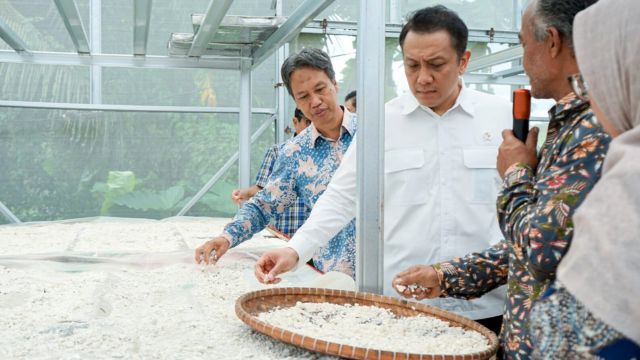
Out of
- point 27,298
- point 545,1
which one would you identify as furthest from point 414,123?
point 27,298

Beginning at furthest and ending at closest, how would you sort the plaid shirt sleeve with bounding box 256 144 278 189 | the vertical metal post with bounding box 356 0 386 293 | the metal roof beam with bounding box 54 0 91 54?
the plaid shirt sleeve with bounding box 256 144 278 189, the metal roof beam with bounding box 54 0 91 54, the vertical metal post with bounding box 356 0 386 293

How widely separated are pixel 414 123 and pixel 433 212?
0.86ft

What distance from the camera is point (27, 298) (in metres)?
1.89

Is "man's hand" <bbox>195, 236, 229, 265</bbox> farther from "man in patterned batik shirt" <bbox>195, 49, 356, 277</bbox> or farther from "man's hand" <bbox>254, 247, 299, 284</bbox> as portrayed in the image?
"man's hand" <bbox>254, 247, 299, 284</bbox>

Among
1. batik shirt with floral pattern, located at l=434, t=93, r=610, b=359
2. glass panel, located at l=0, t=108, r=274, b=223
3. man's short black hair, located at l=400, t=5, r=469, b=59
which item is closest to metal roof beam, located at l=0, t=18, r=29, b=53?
glass panel, located at l=0, t=108, r=274, b=223

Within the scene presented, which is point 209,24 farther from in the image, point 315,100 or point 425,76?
point 425,76

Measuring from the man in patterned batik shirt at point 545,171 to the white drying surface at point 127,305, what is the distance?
399 mm

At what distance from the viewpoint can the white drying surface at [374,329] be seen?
4.03 feet

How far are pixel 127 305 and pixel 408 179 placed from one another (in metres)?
0.86

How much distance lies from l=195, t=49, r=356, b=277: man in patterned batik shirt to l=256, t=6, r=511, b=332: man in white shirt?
1.75ft

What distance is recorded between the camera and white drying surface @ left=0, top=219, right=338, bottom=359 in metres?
1.36

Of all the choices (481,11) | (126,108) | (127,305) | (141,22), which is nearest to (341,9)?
(481,11)

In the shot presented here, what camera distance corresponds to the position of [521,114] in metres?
1.20

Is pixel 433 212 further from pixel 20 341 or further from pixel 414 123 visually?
pixel 20 341
